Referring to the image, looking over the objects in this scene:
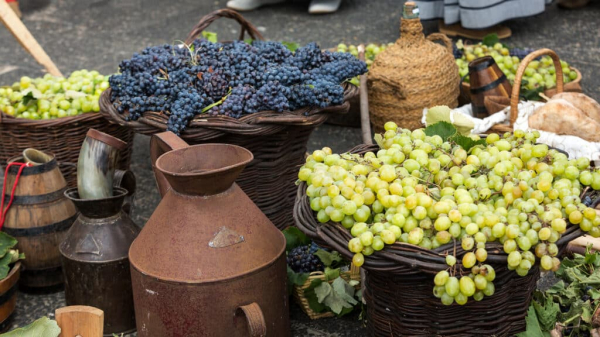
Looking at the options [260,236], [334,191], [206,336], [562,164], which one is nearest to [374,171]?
[334,191]

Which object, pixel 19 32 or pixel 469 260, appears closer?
pixel 469 260

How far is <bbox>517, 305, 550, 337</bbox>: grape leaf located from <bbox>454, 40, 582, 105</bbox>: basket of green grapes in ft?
5.84

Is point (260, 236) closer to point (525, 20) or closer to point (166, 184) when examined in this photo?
point (166, 184)

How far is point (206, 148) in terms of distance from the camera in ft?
6.95

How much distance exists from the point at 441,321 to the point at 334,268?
0.74 meters

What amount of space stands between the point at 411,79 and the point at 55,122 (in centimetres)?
168

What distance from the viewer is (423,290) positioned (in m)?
1.80

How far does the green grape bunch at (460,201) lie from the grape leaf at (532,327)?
20 cm

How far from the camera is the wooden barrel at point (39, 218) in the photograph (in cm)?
267

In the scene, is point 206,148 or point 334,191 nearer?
point 334,191

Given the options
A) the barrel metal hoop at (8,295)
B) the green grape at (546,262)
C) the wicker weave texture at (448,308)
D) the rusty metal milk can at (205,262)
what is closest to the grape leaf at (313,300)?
the rusty metal milk can at (205,262)

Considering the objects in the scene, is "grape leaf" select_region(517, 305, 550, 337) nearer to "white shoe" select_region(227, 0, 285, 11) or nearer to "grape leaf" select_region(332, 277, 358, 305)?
"grape leaf" select_region(332, 277, 358, 305)

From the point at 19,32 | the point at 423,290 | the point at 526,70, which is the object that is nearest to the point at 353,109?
the point at 526,70

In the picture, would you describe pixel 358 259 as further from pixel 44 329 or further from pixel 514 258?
pixel 44 329
